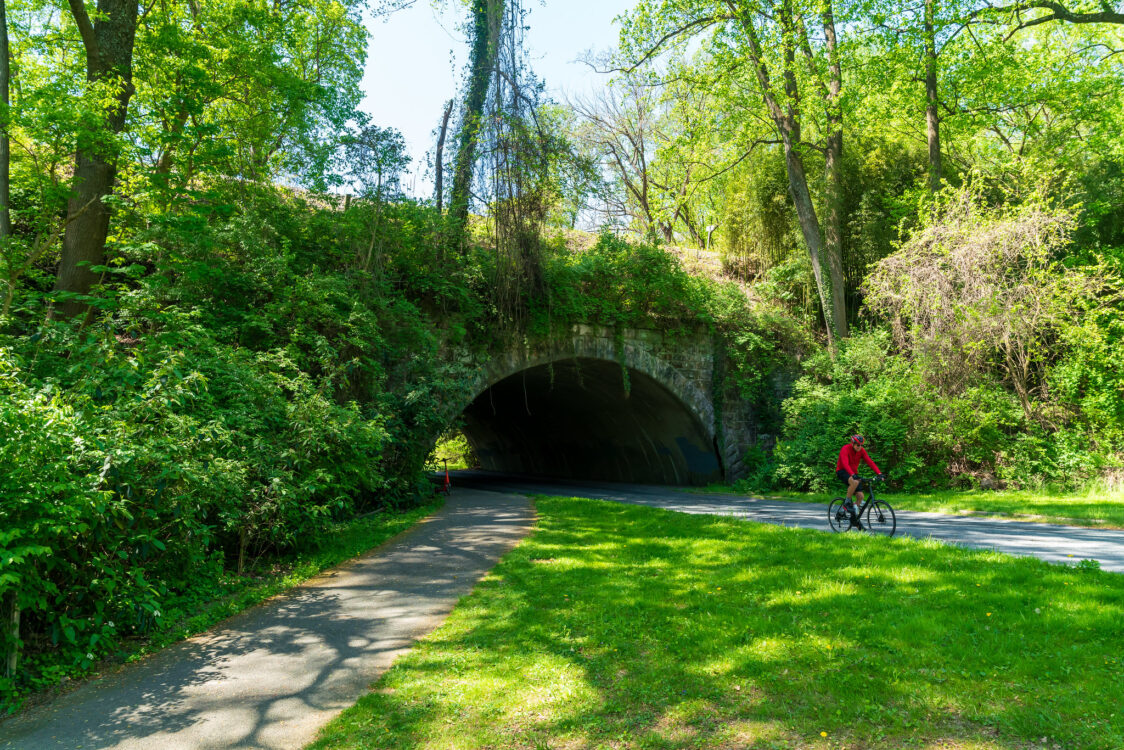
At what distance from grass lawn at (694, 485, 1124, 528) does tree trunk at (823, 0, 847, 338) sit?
5.73 metres

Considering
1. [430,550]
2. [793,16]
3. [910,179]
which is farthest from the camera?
[910,179]

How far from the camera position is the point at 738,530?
27.8 feet

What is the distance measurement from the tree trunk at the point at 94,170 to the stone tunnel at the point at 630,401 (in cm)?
649

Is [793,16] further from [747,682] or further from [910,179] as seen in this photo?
[747,682]

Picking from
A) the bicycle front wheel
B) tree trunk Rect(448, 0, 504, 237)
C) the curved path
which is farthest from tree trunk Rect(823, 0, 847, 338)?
the curved path

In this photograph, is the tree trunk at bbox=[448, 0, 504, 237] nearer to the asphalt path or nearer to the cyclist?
the asphalt path

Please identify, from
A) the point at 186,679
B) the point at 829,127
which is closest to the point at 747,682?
the point at 186,679

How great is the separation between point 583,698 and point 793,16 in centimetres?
1791

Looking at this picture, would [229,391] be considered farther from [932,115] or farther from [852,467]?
[932,115]

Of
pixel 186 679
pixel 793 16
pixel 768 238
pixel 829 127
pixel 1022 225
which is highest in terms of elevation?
pixel 793 16

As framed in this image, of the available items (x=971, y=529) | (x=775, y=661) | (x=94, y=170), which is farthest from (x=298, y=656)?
(x=94, y=170)

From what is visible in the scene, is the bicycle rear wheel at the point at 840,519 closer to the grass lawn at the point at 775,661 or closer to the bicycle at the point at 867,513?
the bicycle at the point at 867,513

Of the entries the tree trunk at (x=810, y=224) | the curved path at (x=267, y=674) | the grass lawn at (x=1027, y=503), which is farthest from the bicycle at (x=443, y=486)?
the tree trunk at (x=810, y=224)

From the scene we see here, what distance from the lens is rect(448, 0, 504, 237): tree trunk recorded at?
42.2 feet
